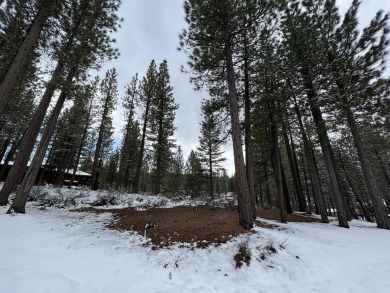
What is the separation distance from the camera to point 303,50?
1048 cm

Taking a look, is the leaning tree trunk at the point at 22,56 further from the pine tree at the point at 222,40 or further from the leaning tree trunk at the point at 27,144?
the pine tree at the point at 222,40

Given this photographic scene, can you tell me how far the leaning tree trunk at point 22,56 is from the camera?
277 inches

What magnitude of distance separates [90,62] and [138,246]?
818 centimetres

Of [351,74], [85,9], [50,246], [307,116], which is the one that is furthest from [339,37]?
[50,246]

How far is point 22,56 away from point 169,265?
9.15m

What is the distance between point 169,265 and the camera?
4.17 metres

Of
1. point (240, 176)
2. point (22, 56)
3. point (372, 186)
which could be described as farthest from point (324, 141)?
point (22, 56)

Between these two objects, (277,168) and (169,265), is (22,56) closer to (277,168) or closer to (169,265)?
(169,265)

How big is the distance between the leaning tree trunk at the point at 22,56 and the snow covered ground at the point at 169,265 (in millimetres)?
4579

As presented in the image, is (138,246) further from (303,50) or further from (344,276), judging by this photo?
(303,50)

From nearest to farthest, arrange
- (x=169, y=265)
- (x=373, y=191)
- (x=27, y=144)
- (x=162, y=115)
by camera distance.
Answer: (x=169, y=265)
(x=27, y=144)
(x=373, y=191)
(x=162, y=115)

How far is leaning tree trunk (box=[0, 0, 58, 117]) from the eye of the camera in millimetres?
→ 7043

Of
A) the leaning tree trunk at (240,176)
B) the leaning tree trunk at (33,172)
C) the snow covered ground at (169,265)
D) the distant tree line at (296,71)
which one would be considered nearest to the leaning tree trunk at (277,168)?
the distant tree line at (296,71)

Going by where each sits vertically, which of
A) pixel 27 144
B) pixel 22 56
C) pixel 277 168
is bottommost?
pixel 277 168
